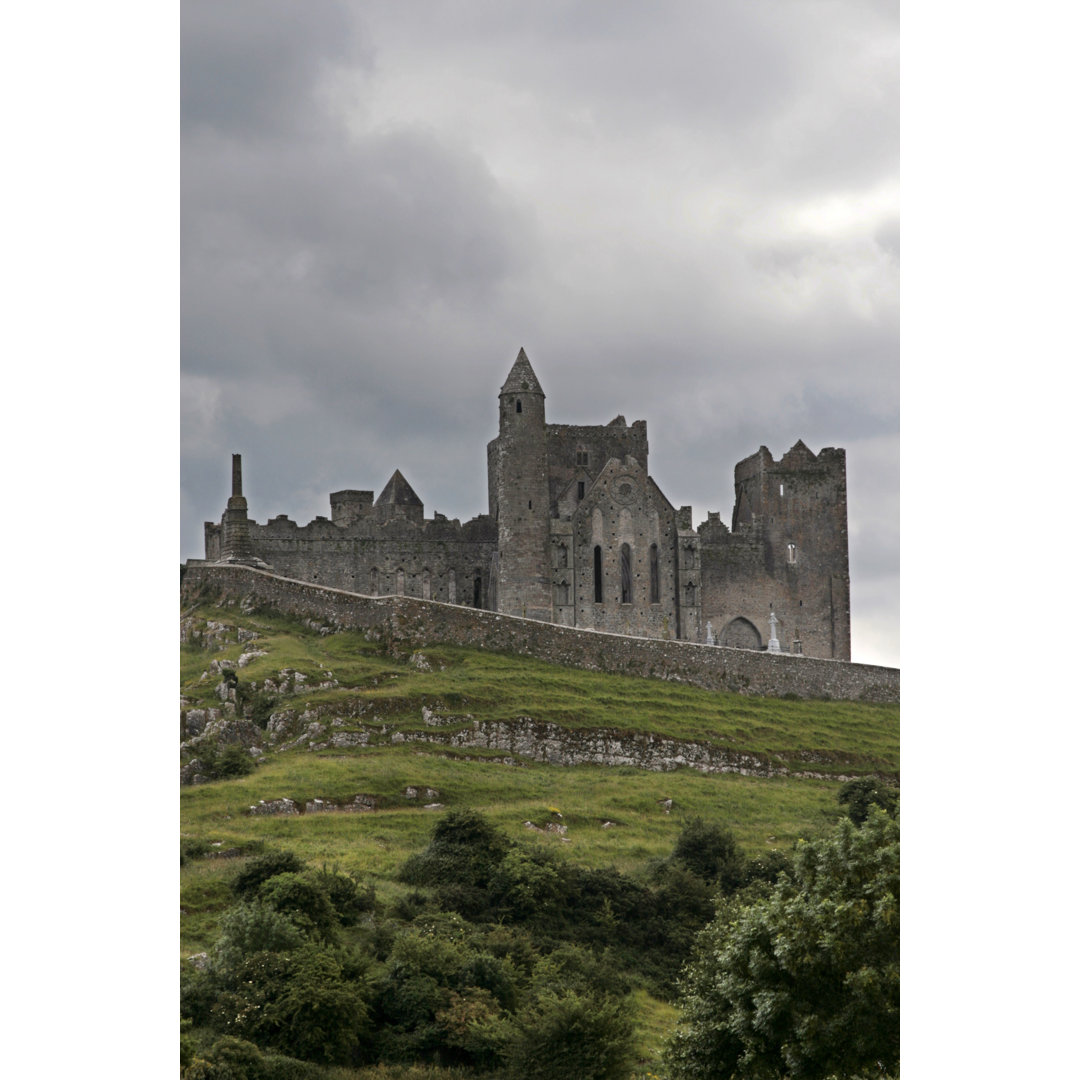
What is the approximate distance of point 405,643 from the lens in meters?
41.0

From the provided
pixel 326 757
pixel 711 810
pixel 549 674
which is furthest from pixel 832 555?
pixel 326 757

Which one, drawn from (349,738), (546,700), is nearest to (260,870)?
(349,738)

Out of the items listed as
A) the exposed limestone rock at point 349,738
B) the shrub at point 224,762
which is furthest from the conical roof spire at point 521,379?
the shrub at point 224,762

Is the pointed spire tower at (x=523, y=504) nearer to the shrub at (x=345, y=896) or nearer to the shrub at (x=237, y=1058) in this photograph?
the shrub at (x=345, y=896)

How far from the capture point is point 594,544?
5778 centimetres

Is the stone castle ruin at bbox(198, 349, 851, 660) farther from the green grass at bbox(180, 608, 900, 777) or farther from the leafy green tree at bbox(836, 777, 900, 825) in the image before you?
the leafy green tree at bbox(836, 777, 900, 825)

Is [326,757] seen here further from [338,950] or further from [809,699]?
[809,699]

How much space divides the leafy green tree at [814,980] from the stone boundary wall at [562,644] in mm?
24407

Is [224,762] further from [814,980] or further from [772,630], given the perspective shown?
[772,630]

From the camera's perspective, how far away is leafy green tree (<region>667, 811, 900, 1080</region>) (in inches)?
601

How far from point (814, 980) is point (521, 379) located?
138 feet
